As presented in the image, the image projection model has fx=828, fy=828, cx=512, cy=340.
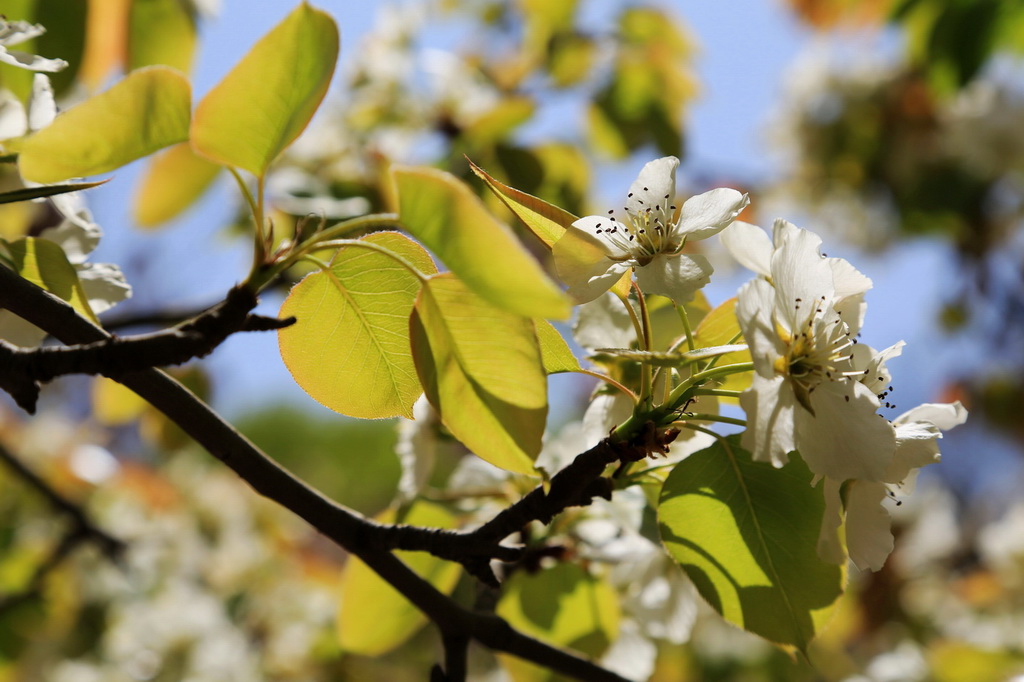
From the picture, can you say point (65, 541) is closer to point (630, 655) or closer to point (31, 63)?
point (630, 655)

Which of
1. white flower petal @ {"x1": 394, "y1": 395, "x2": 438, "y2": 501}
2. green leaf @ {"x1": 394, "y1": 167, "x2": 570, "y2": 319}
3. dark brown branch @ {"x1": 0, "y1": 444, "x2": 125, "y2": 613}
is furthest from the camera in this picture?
dark brown branch @ {"x1": 0, "y1": 444, "x2": 125, "y2": 613}

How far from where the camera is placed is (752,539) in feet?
1.41

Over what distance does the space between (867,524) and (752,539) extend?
2.2 inches

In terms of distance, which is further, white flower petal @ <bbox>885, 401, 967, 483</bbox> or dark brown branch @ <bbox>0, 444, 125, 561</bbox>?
dark brown branch @ <bbox>0, 444, 125, 561</bbox>

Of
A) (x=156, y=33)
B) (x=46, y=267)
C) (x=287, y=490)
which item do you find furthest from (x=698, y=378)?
(x=156, y=33)

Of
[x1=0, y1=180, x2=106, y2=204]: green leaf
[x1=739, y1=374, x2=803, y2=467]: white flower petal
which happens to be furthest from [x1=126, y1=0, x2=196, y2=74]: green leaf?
[x1=739, y1=374, x2=803, y2=467]: white flower petal

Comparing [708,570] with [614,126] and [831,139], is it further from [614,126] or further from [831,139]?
[831,139]

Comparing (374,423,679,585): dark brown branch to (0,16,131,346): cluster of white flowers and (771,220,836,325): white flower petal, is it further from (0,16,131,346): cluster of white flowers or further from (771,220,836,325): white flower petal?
(0,16,131,346): cluster of white flowers

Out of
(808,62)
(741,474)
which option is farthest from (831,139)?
(741,474)

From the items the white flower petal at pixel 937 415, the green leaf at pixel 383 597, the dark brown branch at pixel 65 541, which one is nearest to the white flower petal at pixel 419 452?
the green leaf at pixel 383 597

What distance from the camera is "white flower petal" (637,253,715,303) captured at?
41cm

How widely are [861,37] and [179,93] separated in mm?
2994

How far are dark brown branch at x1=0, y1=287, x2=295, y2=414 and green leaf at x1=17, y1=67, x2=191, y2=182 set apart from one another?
0.07m

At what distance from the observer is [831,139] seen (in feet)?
8.98
